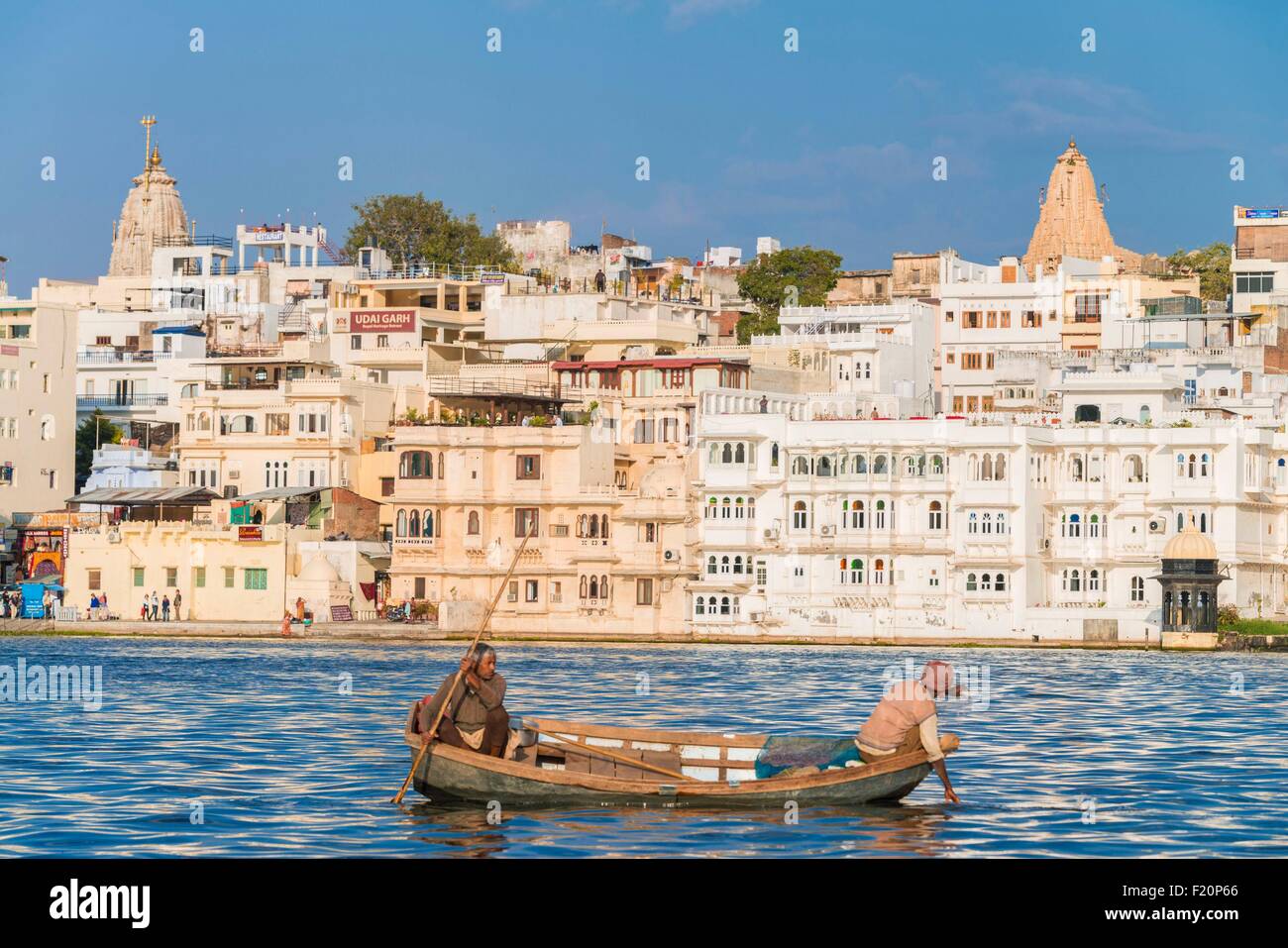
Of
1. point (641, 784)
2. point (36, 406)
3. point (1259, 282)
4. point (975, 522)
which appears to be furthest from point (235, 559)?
point (641, 784)

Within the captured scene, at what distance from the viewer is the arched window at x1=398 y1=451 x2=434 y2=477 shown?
85.7 m

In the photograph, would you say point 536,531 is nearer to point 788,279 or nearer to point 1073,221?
point 788,279

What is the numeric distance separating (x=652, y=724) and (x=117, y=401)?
69088 mm

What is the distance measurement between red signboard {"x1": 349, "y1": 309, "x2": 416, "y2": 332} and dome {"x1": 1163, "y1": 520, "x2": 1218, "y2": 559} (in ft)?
132

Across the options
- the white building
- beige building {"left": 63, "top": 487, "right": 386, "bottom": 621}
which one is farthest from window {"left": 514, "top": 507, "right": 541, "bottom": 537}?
the white building

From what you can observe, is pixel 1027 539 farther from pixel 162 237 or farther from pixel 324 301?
pixel 162 237

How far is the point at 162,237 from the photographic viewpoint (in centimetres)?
13762

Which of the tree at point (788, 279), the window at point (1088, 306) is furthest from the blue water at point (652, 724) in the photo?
the tree at point (788, 279)

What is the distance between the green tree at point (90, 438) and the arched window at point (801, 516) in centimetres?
3636

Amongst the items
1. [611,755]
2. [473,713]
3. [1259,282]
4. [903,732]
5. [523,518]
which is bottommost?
[611,755]

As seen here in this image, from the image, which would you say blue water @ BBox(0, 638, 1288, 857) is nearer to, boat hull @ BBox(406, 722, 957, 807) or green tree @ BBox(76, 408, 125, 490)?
boat hull @ BBox(406, 722, 957, 807)

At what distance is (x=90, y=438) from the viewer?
4035 inches

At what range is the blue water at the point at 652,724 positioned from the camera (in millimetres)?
26406
